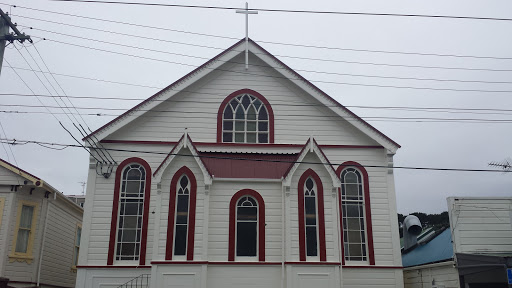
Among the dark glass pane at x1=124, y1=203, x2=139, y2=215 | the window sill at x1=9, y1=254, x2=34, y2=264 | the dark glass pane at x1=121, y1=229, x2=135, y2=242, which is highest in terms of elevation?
the dark glass pane at x1=124, y1=203, x2=139, y2=215

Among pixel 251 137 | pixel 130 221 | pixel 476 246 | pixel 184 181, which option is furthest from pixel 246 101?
pixel 476 246

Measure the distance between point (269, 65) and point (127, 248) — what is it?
938 cm

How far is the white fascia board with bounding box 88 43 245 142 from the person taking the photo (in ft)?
66.2

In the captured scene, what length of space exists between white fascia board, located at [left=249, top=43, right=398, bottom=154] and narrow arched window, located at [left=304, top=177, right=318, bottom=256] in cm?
333

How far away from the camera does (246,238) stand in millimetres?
19109

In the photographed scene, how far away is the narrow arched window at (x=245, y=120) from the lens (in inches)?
835

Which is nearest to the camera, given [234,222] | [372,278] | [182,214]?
[182,214]

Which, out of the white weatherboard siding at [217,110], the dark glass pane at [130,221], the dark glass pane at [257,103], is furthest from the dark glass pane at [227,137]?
the dark glass pane at [130,221]

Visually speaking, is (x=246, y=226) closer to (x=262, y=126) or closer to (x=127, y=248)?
(x=262, y=126)

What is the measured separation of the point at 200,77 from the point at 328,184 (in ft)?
22.5

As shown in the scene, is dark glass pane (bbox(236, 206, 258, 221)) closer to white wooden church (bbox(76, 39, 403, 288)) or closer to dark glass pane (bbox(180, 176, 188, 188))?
white wooden church (bbox(76, 39, 403, 288))

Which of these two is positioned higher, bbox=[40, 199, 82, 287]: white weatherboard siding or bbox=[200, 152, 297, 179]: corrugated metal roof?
bbox=[200, 152, 297, 179]: corrugated metal roof

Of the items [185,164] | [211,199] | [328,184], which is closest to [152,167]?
[185,164]

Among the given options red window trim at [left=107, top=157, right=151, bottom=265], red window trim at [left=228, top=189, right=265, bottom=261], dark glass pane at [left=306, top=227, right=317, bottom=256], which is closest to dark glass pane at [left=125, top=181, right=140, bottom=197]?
red window trim at [left=107, top=157, right=151, bottom=265]
